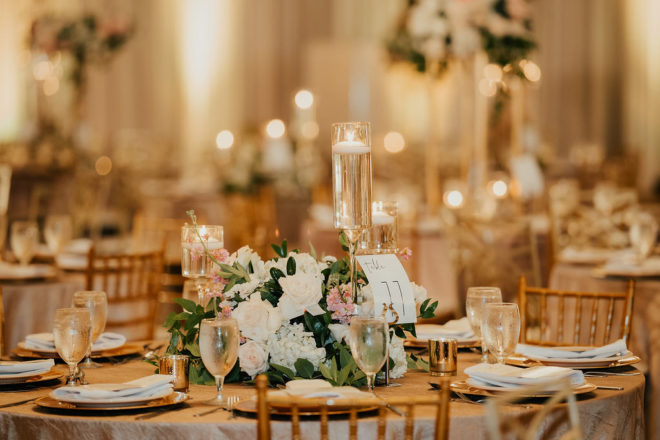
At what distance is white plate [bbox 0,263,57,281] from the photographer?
3840 millimetres

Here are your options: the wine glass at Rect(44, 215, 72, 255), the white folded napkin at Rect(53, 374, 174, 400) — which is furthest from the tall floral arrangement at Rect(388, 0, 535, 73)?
the white folded napkin at Rect(53, 374, 174, 400)

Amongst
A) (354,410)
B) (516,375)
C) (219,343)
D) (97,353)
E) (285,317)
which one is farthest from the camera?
(97,353)

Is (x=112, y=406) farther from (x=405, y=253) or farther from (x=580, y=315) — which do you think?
(x=580, y=315)

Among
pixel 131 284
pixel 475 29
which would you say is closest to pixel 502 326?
pixel 131 284

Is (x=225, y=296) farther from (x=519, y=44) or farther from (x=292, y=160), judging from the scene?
(x=292, y=160)

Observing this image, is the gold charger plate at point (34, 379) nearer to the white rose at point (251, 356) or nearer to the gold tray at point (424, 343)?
the white rose at point (251, 356)

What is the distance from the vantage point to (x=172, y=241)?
20.9 ft

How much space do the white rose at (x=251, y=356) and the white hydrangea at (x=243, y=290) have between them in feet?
0.42

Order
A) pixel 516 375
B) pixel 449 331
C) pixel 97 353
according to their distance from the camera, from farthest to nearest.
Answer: pixel 449 331, pixel 97 353, pixel 516 375

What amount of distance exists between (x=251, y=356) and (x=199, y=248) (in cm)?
35

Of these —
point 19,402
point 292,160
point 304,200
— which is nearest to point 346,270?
point 19,402

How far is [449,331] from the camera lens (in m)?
2.50

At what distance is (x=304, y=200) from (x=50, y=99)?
10.8 feet

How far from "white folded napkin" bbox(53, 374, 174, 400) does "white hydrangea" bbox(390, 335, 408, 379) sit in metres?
0.53
